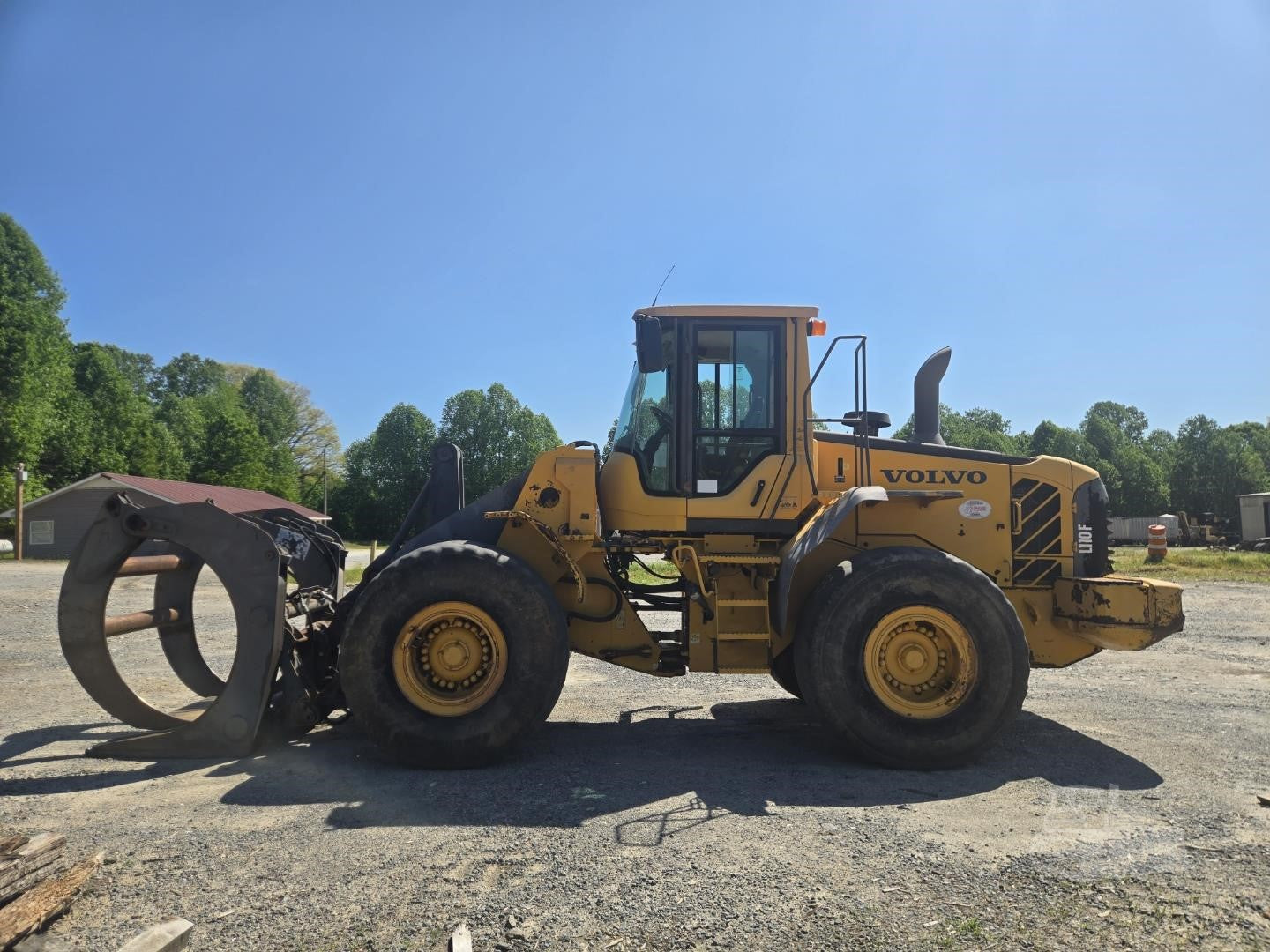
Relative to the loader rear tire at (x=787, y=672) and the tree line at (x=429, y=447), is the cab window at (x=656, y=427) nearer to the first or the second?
the loader rear tire at (x=787, y=672)

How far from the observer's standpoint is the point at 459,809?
436 centimetres

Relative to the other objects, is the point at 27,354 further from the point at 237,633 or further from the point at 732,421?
the point at 732,421

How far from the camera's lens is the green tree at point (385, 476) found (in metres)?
61.2

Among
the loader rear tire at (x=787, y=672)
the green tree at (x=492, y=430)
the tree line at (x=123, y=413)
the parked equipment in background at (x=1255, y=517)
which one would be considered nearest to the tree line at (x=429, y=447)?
the green tree at (x=492, y=430)

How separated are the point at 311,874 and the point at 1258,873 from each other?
163 inches

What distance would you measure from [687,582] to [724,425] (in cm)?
120

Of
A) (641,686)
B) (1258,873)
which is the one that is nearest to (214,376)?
(641,686)

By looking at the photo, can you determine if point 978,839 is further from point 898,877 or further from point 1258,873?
point 1258,873

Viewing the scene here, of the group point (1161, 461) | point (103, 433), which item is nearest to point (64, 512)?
point (103, 433)

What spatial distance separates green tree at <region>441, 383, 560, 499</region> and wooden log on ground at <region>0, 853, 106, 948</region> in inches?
2447

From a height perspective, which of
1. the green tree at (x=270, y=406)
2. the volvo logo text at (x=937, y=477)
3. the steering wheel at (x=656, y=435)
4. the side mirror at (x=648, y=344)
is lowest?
the volvo logo text at (x=937, y=477)

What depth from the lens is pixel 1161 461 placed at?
73750mm

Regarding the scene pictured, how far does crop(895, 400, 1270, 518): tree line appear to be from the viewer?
61.2m

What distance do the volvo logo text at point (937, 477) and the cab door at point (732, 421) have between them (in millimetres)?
930
